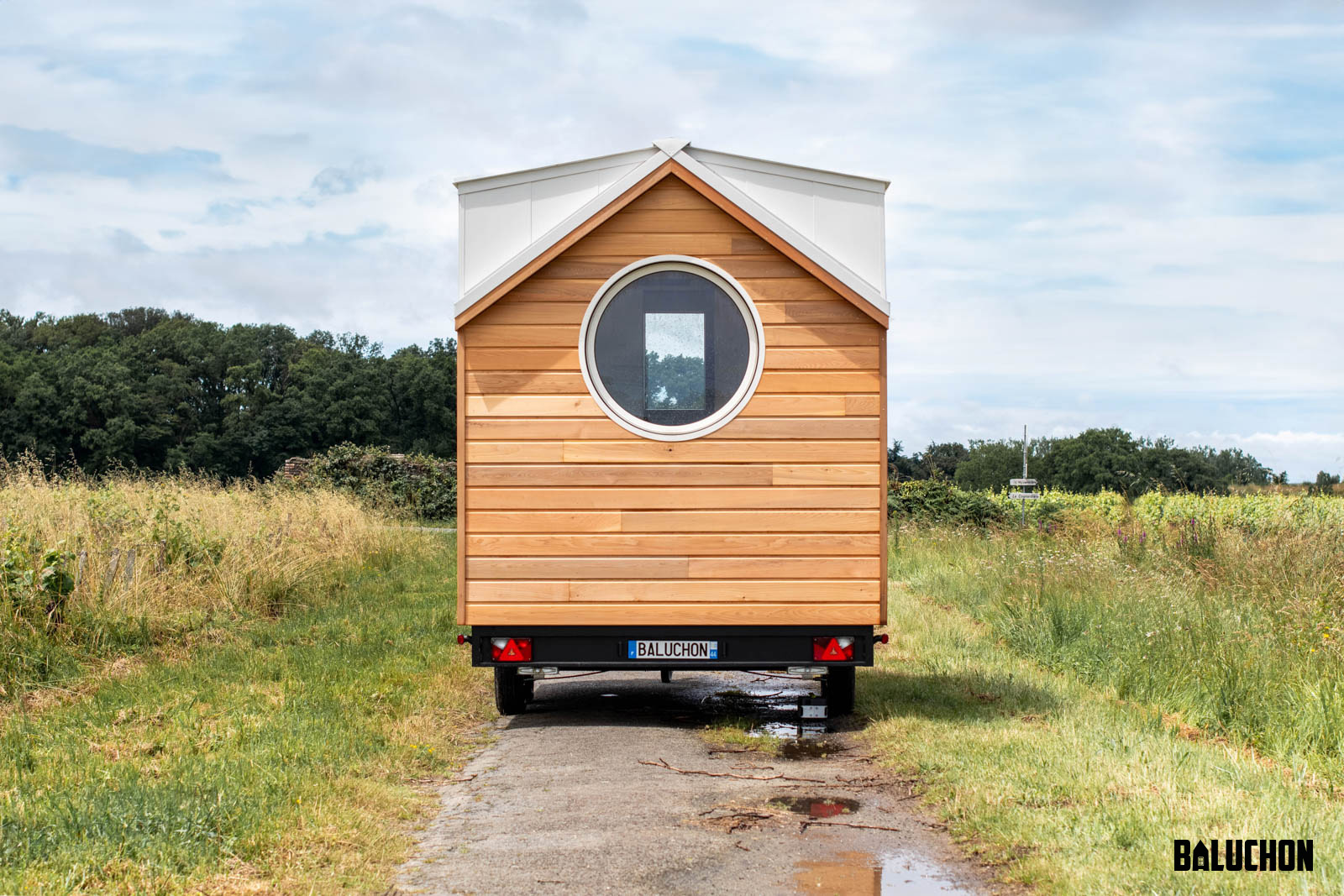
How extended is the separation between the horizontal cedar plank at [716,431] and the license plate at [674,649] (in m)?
1.21

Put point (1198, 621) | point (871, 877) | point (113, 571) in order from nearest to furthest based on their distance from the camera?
point (871, 877) → point (1198, 621) → point (113, 571)

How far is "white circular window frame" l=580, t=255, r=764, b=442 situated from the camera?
757cm

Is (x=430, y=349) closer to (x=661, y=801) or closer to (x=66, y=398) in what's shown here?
(x=66, y=398)

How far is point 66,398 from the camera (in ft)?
178

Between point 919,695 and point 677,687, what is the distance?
6.97ft

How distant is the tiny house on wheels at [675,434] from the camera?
7.52 meters

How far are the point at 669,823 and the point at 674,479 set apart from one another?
2.70 m

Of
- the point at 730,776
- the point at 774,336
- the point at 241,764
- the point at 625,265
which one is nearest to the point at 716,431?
the point at 774,336

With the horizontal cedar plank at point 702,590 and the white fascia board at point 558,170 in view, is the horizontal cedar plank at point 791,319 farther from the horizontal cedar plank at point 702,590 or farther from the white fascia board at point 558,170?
the horizontal cedar plank at point 702,590

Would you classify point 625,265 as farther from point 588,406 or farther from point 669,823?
point 669,823

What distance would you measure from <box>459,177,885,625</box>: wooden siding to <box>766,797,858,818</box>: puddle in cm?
183

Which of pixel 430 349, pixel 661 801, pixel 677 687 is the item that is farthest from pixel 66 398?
pixel 661 801

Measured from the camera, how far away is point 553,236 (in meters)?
7.60

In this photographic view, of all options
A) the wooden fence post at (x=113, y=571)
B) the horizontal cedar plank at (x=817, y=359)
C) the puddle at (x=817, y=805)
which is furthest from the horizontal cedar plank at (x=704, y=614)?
the wooden fence post at (x=113, y=571)
